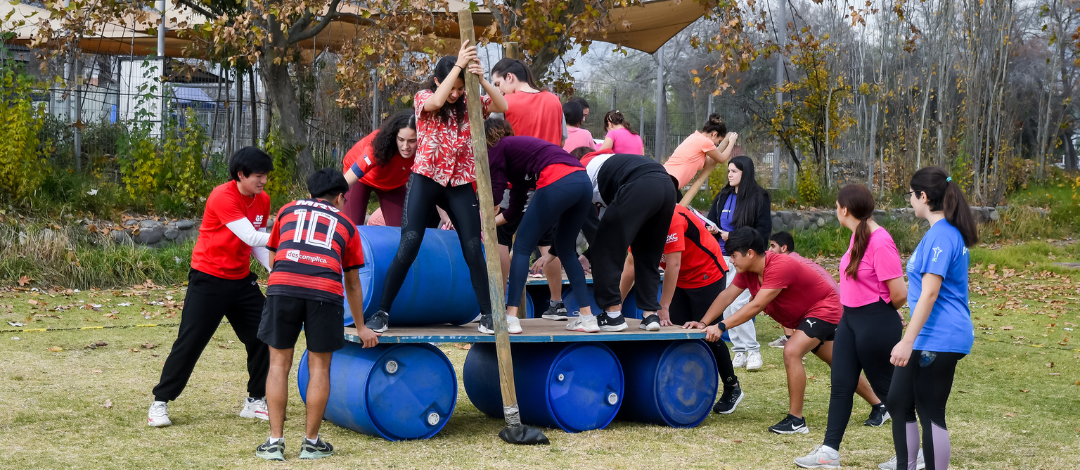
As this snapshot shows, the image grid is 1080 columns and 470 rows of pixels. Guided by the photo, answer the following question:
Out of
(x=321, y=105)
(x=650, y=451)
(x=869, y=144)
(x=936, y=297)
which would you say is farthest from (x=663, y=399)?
(x=869, y=144)

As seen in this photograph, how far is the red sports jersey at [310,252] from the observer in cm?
467

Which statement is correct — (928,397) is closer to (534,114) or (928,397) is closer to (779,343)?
(534,114)

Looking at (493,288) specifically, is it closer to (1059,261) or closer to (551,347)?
(551,347)

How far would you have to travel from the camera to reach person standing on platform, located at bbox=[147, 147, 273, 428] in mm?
5293

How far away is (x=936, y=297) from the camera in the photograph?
13.4ft

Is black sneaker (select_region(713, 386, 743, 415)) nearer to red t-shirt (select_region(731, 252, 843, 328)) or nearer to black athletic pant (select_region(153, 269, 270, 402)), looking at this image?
red t-shirt (select_region(731, 252, 843, 328))

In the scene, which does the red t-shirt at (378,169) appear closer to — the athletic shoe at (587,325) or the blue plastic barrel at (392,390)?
the blue plastic barrel at (392,390)

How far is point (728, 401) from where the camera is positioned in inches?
252

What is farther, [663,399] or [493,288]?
[663,399]

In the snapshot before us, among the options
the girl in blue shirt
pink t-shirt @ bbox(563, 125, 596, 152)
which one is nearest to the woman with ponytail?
the girl in blue shirt

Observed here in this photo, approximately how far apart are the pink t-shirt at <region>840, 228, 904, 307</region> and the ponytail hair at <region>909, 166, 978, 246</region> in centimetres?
45

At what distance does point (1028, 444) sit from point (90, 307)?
8679 mm

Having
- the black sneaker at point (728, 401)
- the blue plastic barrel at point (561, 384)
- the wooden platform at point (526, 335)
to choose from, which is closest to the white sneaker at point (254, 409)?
the wooden platform at point (526, 335)

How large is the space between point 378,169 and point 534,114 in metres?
1.05
